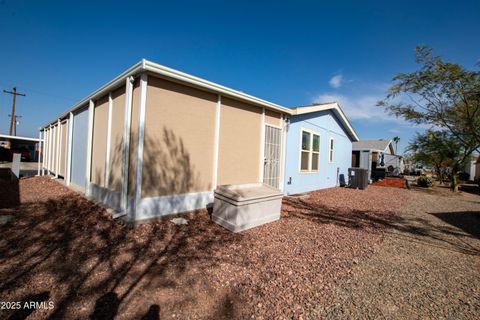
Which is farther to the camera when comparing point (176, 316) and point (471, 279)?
point (471, 279)

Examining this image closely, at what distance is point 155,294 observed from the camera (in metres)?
2.27

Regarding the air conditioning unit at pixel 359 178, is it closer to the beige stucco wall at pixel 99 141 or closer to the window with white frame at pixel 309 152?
the window with white frame at pixel 309 152

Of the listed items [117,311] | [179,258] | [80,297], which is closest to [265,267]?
[179,258]

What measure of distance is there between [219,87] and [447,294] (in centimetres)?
513

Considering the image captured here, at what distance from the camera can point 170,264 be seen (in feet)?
9.53

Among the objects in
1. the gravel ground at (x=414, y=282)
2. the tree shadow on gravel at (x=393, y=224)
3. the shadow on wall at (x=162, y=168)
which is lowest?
the gravel ground at (x=414, y=282)

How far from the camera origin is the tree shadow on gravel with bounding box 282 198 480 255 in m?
4.16

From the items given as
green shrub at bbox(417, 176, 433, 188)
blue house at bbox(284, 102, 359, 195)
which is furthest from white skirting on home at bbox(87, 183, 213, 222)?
green shrub at bbox(417, 176, 433, 188)

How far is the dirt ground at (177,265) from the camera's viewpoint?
6.99ft

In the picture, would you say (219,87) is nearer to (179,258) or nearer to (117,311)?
(179,258)

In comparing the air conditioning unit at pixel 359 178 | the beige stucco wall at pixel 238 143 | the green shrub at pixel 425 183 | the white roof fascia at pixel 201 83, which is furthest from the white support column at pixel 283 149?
the green shrub at pixel 425 183

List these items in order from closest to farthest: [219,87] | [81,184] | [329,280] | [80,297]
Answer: [80,297] < [329,280] < [219,87] < [81,184]

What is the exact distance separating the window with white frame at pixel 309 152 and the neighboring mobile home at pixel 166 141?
2.22m

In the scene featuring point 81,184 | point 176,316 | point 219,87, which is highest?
point 219,87
